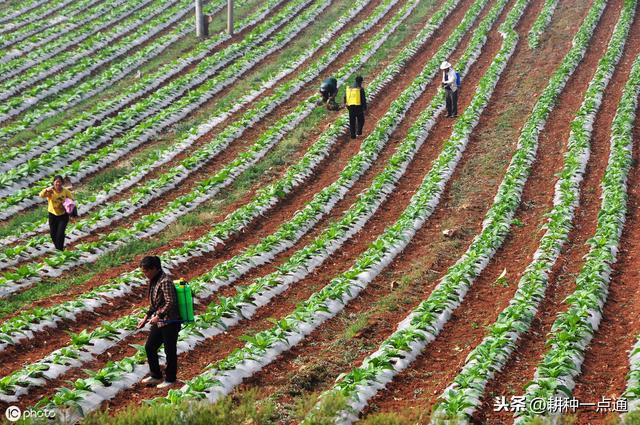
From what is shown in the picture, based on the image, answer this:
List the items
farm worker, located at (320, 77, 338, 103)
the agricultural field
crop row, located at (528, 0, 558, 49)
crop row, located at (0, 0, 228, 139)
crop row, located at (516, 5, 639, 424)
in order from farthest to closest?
crop row, located at (528, 0, 558, 49), farm worker, located at (320, 77, 338, 103), crop row, located at (0, 0, 228, 139), the agricultural field, crop row, located at (516, 5, 639, 424)

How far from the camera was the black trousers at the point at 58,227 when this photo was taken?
16.7 m

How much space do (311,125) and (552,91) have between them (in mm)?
8826

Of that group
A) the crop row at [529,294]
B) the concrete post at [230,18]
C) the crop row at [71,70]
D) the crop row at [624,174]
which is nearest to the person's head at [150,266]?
the crop row at [529,294]

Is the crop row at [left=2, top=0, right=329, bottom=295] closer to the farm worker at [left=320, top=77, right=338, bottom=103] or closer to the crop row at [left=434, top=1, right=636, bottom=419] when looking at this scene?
the farm worker at [left=320, top=77, right=338, bottom=103]

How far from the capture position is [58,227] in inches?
665

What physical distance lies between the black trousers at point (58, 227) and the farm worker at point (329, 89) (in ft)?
45.1

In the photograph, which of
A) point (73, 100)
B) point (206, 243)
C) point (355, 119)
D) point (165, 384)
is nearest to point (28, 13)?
point (73, 100)

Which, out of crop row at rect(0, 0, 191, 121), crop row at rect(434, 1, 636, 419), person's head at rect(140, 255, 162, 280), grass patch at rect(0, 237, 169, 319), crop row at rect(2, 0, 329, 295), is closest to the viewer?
person's head at rect(140, 255, 162, 280)

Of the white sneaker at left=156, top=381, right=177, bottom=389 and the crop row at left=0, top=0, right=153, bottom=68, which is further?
the crop row at left=0, top=0, right=153, bottom=68

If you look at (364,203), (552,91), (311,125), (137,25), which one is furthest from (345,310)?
(137,25)

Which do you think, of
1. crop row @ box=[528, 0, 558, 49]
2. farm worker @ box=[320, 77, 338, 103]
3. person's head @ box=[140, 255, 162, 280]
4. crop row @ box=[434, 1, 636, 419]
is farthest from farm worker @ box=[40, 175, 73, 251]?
crop row @ box=[528, 0, 558, 49]

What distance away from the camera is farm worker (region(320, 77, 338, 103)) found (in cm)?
2861

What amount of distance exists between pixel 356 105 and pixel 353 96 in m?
0.33

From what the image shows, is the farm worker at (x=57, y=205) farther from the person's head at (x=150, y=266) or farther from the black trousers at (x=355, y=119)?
the black trousers at (x=355, y=119)
